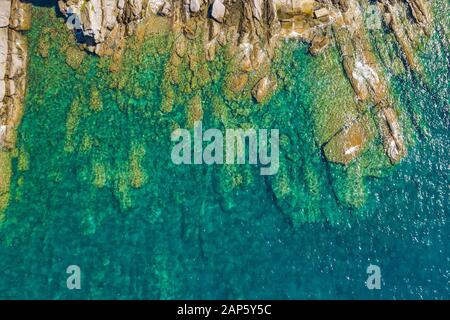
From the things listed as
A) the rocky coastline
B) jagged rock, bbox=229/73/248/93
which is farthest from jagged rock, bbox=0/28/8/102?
jagged rock, bbox=229/73/248/93

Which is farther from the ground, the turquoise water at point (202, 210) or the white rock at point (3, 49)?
the white rock at point (3, 49)

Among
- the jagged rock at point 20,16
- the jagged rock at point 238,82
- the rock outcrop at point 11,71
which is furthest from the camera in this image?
the jagged rock at point 20,16

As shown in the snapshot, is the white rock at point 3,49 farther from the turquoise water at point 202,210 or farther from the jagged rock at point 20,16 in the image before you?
the turquoise water at point 202,210

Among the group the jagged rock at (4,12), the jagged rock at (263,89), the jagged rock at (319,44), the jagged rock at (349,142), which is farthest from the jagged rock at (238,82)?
the jagged rock at (4,12)

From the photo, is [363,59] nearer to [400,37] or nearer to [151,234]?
[400,37]

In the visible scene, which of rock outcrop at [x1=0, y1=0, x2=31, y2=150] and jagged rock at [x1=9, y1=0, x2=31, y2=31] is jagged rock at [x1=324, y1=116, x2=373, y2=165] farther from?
jagged rock at [x1=9, y1=0, x2=31, y2=31]

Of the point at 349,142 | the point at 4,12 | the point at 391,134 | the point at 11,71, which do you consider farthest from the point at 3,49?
the point at 391,134

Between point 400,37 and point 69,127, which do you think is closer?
point 69,127
